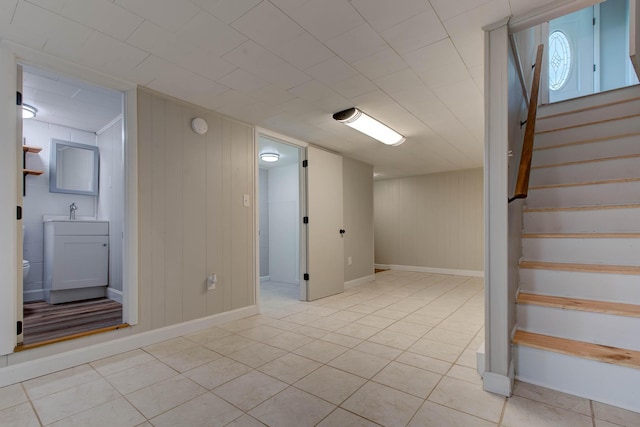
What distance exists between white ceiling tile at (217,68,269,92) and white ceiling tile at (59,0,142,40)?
0.70 meters

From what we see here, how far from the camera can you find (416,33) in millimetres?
1838

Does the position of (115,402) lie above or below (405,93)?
below

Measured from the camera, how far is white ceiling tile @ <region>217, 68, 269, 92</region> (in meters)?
2.31

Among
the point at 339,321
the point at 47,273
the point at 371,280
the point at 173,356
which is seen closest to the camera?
the point at 173,356

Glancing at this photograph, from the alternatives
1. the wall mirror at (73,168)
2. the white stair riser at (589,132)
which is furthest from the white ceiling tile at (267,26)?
the wall mirror at (73,168)

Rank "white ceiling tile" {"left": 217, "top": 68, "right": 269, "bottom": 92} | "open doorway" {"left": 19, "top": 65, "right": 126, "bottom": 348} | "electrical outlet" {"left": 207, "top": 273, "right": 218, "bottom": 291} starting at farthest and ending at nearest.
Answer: "open doorway" {"left": 19, "top": 65, "right": 126, "bottom": 348}, "electrical outlet" {"left": 207, "top": 273, "right": 218, "bottom": 291}, "white ceiling tile" {"left": 217, "top": 68, "right": 269, "bottom": 92}

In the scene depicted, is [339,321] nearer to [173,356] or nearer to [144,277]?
[173,356]

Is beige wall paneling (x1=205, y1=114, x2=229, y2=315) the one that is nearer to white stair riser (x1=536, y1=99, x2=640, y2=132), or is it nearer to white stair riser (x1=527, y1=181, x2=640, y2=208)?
white stair riser (x1=527, y1=181, x2=640, y2=208)

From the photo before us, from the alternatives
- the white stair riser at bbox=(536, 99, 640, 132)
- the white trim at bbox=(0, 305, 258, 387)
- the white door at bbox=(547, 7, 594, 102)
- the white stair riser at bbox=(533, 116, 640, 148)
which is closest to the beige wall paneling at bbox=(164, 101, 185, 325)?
the white trim at bbox=(0, 305, 258, 387)

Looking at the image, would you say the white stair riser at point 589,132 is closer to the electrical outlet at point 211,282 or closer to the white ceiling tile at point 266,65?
the white ceiling tile at point 266,65

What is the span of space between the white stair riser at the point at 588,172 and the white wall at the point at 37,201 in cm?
541

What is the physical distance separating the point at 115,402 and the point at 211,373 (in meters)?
0.54

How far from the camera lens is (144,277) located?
251 centimetres

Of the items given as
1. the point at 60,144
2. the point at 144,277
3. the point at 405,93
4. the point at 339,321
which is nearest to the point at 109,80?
the point at 144,277
